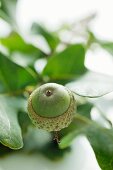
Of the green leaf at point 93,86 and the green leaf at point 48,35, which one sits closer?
the green leaf at point 93,86

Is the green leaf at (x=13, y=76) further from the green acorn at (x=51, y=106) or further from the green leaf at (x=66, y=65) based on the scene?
the green acorn at (x=51, y=106)

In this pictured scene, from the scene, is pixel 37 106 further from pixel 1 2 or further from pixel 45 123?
pixel 1 2

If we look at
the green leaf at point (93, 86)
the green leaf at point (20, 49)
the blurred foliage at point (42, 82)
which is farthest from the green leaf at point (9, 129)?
the green leaf at point (20, 49)

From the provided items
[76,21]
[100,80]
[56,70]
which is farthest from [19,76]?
[76,21]

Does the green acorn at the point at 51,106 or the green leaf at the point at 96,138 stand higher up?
the green acorn at the point at 51,106

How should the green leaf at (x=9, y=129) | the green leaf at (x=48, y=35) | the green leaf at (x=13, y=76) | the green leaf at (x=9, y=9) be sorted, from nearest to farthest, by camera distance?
the green leaf at (x=9, y=129), the green leaf at (x=13, y=76), the green leaf at (x=9, y=9), the green leaf at (x=48, y=35)

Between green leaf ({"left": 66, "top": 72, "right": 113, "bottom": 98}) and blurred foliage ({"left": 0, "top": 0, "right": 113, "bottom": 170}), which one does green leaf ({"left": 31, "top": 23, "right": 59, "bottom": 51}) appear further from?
green leaf ({"left": 66, "top": 72, "right": 113, "bottom": 98})

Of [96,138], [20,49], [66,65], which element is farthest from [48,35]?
[96,138]
